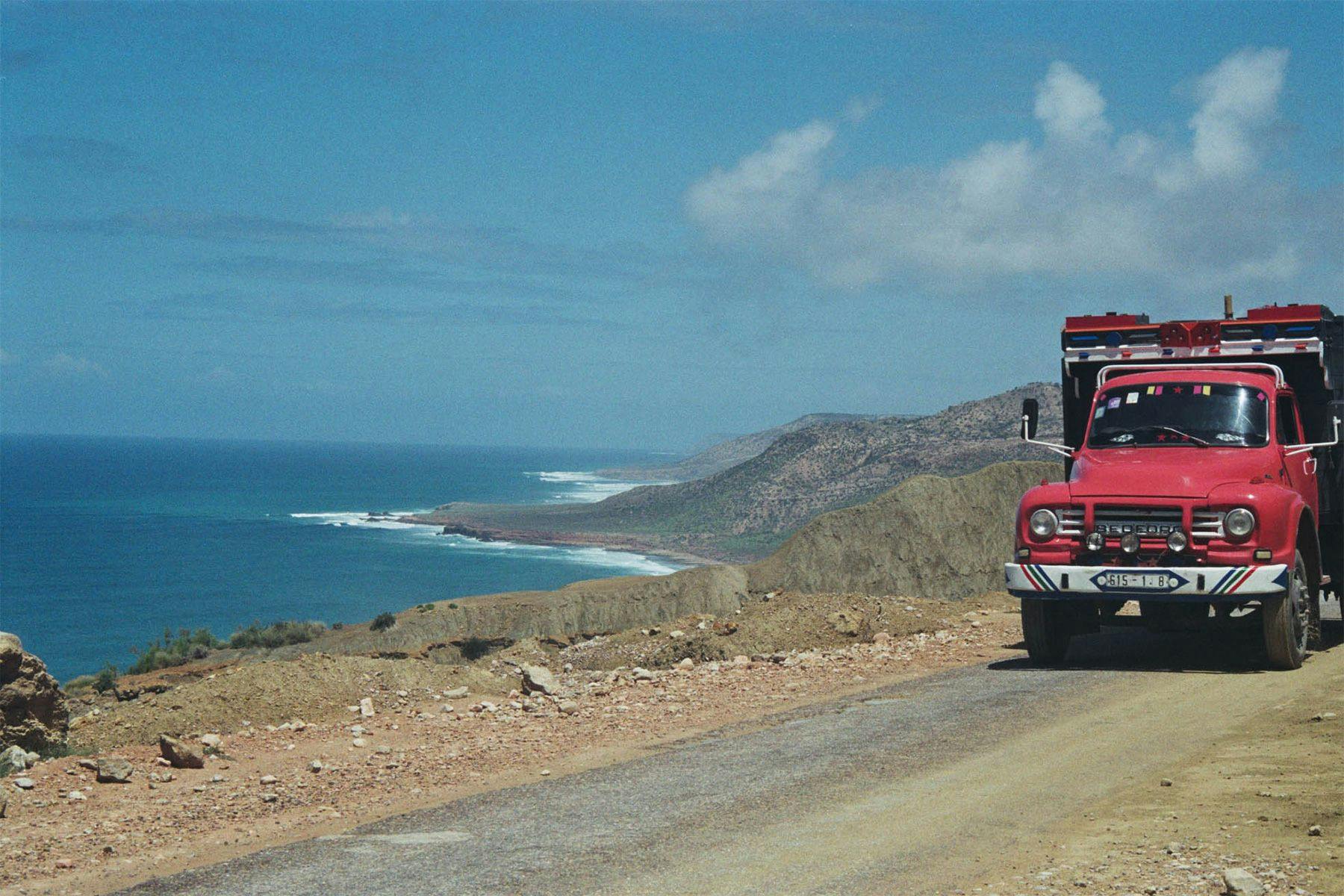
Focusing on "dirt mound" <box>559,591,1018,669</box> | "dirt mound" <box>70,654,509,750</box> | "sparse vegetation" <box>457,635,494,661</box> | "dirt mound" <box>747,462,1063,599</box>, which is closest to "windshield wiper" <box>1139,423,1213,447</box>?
"dirt mound" <box>559,591,1018,669</box>

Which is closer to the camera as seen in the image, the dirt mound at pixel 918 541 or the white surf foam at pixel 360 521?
the dirt mound at pixel 918 541

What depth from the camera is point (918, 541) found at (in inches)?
1714

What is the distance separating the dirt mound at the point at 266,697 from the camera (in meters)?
14.4

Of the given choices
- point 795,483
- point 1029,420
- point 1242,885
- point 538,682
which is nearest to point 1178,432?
point 1029,420

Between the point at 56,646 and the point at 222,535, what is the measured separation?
275 ft

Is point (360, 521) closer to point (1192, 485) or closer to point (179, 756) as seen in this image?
point (179, 756)

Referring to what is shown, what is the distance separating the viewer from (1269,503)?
41.1ft

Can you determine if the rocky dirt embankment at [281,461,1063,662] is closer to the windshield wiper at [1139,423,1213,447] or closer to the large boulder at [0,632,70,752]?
the large boulder at [0,632,70,752]

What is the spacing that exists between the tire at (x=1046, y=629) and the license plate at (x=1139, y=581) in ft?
4.22

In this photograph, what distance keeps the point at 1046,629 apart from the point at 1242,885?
764cm

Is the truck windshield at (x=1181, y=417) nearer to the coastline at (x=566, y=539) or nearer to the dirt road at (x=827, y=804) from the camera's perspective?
the dirt road at (x=827, y=804)

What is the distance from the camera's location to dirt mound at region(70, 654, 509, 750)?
565 inches

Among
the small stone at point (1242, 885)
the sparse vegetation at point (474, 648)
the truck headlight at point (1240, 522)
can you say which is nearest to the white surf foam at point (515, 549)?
the sparse vegetation at point (474, 648)

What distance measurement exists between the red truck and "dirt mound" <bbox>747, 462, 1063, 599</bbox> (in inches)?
1006
